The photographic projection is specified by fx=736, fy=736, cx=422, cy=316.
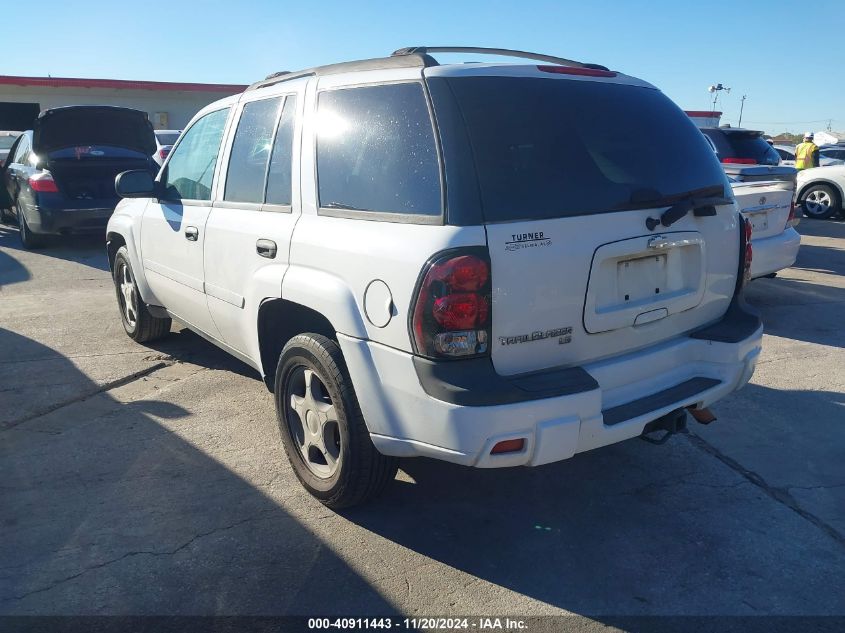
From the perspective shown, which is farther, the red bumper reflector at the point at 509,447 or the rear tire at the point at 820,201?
the rear tire at the point at 820,201

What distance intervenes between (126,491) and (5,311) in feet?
15.0

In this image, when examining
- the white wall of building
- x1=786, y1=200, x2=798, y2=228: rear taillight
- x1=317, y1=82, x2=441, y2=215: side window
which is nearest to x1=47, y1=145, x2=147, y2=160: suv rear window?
x1=317, y1=82, x2=441, y2=215: side window

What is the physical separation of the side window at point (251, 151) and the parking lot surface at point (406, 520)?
1.42 metres

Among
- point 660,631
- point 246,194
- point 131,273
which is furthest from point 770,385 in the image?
point 131,273

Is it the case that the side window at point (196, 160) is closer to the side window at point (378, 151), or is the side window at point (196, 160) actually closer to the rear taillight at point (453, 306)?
the side window at point (378, 151)

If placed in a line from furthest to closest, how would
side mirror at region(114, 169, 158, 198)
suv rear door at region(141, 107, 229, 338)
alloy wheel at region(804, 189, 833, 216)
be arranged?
alloy wheel at region(804, 189, 833, 216)
side mirror at region(114, 169, 158, 198)
suv rear door at region(141, 107, 229, 338)

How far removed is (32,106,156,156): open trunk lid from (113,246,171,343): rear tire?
5435 mm

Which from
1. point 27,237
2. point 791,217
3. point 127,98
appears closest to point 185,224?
point 791,217

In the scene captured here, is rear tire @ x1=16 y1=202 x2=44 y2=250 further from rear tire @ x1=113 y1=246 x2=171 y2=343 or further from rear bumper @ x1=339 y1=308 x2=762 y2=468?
rear bumper @ x1=339 y1=308 x2=762 y2=468

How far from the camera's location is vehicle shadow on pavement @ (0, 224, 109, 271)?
10.3 metres

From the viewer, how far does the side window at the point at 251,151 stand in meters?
3.92

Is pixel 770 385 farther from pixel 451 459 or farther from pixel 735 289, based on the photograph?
pixel 451 459

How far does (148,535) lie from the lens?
3.31 m

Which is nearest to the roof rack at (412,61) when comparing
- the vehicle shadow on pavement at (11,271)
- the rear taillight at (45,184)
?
the vehicle shadow on pavement at (11,271)
